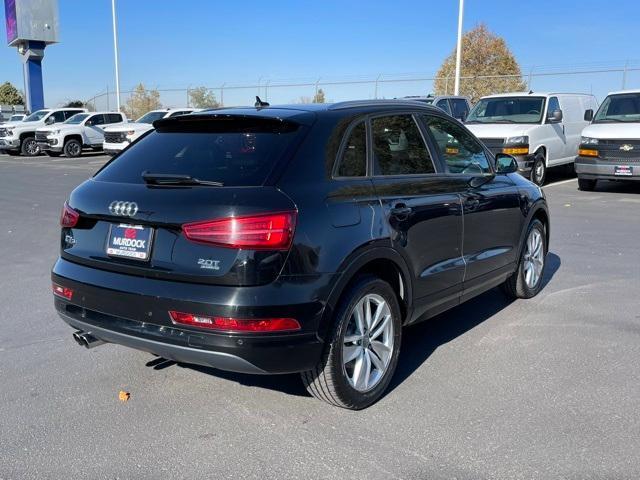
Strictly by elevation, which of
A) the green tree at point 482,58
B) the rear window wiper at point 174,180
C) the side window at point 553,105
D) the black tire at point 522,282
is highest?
the green tree at point 482,58

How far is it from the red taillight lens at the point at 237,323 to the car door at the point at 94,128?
25.7 meters

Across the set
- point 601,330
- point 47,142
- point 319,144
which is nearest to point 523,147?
point 601,330

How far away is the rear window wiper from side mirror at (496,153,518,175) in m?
2.83

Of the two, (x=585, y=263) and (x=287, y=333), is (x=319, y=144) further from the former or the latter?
(x=585, y=263)

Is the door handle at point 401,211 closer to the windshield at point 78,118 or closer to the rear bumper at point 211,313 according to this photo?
the rear bumper at point 211,313

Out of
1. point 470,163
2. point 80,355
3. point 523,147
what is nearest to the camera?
point 80,355

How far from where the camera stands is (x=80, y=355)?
4.55m

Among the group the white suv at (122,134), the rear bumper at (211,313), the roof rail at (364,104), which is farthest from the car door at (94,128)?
the rear bumper at (211,313)

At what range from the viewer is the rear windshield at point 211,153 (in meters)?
3.41

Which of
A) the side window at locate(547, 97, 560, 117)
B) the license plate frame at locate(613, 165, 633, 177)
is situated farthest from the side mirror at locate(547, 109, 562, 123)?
the license plate frame at locate(613, 165, 633, 177)

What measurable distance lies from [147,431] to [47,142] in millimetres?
25387

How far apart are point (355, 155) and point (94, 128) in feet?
83.7

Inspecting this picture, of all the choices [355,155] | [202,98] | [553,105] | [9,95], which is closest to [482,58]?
[202,98]

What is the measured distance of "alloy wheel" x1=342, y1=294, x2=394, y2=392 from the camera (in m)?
3.64
